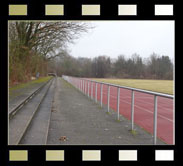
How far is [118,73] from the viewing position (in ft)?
75.2

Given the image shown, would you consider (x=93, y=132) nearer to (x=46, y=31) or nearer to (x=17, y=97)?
(x=17, y=97)

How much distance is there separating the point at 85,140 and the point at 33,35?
15.5 m

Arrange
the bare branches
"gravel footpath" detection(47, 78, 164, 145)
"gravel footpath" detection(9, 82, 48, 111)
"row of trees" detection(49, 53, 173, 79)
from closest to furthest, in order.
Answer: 1. "gravel footpath" detection(47, 78, 164, 145)
2. "gravel footpath" detection(9, 82, 48, 111)
3. the bare branches
4. "row of trees" detection(49, 53, 173, 79)

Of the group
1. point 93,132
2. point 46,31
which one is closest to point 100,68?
point 46,31

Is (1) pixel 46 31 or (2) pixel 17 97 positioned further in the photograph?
(1) pixel 46 31

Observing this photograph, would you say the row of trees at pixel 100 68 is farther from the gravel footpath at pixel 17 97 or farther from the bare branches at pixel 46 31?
the gravel footpath at pixel 17 97

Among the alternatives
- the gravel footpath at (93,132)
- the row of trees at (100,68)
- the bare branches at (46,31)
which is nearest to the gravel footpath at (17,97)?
the gravel footpath at (93,132)

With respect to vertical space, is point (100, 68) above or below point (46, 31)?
below

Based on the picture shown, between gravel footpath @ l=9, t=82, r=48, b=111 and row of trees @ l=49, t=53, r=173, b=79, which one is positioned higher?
row of trees @ l=49, t=53, r=173, b=79

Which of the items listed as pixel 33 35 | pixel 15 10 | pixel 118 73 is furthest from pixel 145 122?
pixel 118 73

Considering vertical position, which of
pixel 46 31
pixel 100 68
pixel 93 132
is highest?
pixel 46 31

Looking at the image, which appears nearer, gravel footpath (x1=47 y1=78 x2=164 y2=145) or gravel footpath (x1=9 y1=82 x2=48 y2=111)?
gravel footpath (x1=47 y1=78 x2=164 y2=145)

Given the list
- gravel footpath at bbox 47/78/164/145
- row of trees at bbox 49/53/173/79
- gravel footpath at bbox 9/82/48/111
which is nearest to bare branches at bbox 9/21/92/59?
gravel footpath at bbox 9/82/48/111

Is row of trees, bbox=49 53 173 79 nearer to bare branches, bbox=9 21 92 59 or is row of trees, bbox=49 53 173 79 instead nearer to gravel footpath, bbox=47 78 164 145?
bare branches, bbox=9 21 92 59
